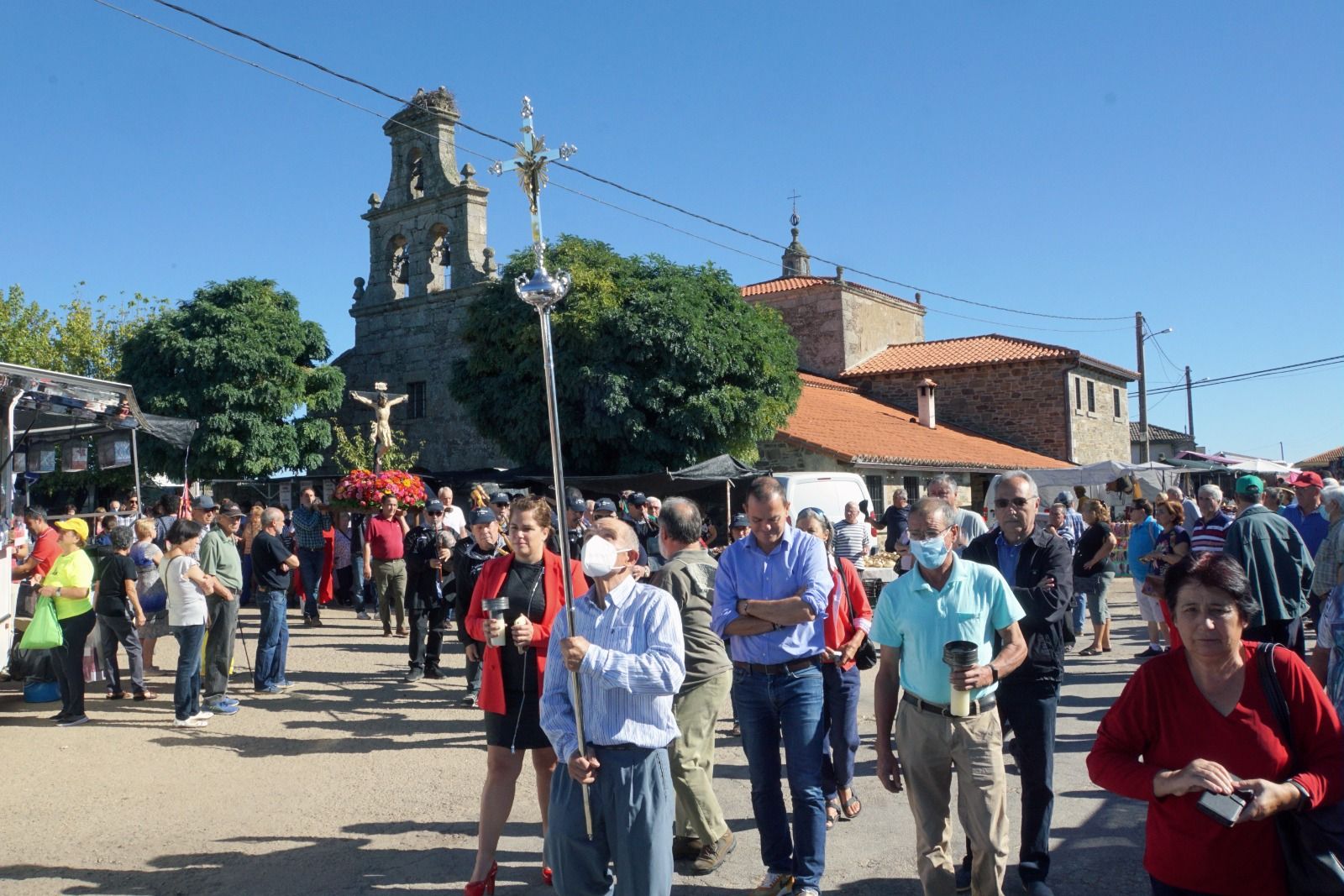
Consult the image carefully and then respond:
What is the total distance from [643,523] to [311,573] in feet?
20.0

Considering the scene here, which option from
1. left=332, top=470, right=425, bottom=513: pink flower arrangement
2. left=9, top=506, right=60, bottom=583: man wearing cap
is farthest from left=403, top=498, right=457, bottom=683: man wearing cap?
left=332, top=470, right=425, bottom=513: pink flower arrangement

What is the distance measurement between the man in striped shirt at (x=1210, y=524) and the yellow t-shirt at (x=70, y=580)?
9.06m

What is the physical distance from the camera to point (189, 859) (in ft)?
18.3

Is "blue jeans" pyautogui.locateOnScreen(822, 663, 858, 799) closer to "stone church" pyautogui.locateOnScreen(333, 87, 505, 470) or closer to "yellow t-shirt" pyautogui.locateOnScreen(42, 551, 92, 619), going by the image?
"yellow t-shirt" pyautogui.locateOnScreen(42, 551, 92, 619)

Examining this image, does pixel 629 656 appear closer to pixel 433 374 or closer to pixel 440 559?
pixel 440 559

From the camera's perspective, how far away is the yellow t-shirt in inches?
338

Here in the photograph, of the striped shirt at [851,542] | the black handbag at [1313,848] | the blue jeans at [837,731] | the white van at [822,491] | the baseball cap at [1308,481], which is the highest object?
the white van at [822,491]

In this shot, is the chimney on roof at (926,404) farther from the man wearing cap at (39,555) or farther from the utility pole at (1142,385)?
the man wearing cap at (39,555)

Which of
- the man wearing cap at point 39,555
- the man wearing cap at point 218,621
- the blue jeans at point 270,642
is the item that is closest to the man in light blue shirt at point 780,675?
the man wearing cap at point 218,621

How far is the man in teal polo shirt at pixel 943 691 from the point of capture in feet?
13.7

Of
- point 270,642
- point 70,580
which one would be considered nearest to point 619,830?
point 70,580

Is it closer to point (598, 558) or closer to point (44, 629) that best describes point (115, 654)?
point (44, 629)

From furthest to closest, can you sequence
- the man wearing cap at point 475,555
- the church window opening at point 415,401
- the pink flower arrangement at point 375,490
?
the church window opening at point 415,401 < the pink flower arrangement at point 375,490 < the man wearing cap at point 475,555

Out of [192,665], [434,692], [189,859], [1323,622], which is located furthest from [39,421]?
[1323,622]
